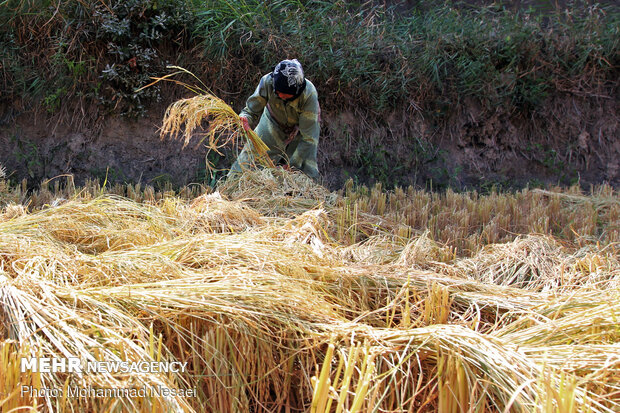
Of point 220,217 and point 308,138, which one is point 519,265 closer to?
point 220,217

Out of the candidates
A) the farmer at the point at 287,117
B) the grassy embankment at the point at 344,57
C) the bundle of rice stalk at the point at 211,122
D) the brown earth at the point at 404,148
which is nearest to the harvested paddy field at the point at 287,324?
the bundle of rice stalk at the point at 211,122

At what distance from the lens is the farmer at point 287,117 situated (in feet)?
11.3

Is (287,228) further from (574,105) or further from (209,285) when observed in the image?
(574,105)

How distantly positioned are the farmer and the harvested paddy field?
1402 millimetres

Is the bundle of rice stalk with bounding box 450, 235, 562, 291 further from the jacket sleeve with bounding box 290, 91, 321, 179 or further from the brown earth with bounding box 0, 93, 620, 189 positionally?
the brown earth with bounding box 0, 93, 620, 189

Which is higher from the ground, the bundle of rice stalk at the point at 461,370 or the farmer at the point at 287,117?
the farmer at the point at 287,117

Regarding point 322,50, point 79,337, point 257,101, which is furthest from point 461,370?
point 322,50

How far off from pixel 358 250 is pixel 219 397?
106 centimetres

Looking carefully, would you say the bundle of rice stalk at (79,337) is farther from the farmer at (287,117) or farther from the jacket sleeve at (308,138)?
the jacket sleeve at (308,138)

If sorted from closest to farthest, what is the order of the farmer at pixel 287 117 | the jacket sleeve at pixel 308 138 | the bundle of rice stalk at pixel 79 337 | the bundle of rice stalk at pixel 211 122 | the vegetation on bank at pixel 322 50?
the bundle of rice stalk at pixel 79 337, the bundle of rice stalk at pixel 211 122, the farmer at pixel 287 117, the jacket sleeve at pixel 308 138, the vegetation on bank at pixel 322 50

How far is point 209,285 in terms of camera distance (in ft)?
5.09

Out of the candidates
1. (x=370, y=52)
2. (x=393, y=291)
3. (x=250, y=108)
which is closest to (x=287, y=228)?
(x=393, y=291)

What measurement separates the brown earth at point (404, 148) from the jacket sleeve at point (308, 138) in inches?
49.0

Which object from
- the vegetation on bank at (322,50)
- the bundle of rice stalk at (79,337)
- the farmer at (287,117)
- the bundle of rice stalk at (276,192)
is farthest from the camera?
the vegetation on bank at (322,50)
